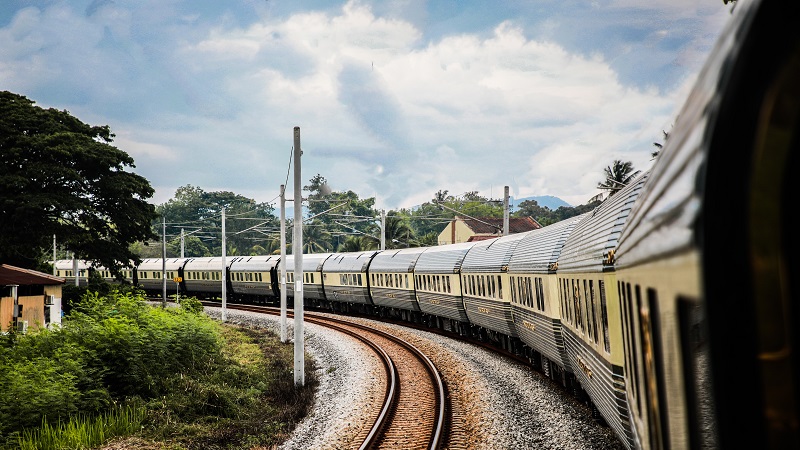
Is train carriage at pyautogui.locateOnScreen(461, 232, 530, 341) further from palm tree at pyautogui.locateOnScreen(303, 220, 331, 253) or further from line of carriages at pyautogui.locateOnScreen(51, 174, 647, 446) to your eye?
palm tree at pyautogui.locateOnScreen(303, 220, 331, 253)

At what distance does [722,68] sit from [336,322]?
115 ft

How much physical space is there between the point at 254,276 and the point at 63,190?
66.7ft

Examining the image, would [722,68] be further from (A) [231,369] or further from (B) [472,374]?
(A) [231,369]

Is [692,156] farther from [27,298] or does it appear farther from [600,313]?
[27,298]

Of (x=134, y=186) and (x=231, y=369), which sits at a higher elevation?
(x=134, y=186)

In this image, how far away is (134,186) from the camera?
120 ft

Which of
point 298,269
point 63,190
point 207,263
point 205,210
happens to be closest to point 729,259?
point 298,269

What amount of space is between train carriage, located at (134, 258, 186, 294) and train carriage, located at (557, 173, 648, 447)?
55.8 metres

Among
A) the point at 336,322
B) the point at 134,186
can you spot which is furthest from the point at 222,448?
the point at 134,186

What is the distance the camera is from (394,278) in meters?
35.7

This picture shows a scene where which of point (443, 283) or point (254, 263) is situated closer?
point (443, 283)

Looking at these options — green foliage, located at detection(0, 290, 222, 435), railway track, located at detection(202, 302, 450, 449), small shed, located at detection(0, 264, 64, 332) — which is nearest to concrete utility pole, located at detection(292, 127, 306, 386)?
railway track, located at detection(202, 302, 450, 449)

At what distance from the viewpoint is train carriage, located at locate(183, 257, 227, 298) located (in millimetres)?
56875

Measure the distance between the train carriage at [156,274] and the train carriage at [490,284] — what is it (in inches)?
1697
